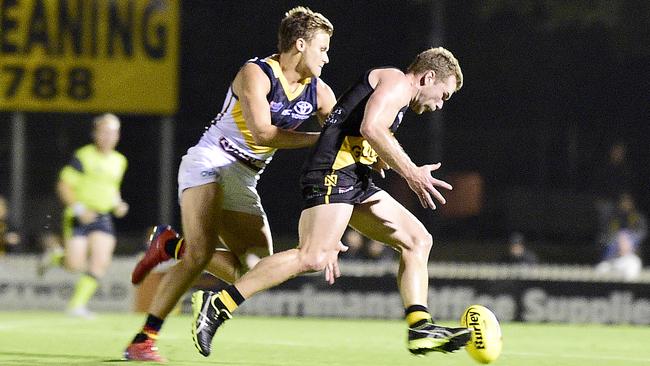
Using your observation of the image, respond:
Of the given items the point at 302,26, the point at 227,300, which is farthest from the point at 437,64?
the point at 227,300

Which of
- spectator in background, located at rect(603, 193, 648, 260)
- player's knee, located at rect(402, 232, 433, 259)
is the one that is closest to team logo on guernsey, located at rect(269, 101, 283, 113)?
player's knee, located at rect(402, 232, 433, 259)

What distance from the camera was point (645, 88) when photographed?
893 inches

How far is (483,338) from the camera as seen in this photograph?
7.91 m

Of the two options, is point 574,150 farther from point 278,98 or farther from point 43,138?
point 278,98

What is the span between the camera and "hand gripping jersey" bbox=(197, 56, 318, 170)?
8.33 metres

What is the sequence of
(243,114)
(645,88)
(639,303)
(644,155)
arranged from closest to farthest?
(243,114), (639,303), (644,155), (645,88)

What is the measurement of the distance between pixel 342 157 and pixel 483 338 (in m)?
1.21

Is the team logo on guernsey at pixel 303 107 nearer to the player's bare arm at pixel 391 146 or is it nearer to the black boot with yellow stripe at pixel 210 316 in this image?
the player's bare arm at pixel 391 146

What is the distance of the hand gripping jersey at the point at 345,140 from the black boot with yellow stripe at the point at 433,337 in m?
0.88

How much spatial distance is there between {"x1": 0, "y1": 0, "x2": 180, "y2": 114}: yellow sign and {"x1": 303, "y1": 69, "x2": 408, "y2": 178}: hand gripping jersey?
8.61 metres

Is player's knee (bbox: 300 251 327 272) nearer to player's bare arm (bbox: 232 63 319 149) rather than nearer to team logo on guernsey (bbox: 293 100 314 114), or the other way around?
player's bare arm (bbox: 232 63 319 149)

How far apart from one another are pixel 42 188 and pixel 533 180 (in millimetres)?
7012

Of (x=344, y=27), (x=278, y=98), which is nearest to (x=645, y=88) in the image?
(x=344, y=27)

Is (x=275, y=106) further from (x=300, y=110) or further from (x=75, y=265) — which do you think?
(x=75, y=265)
